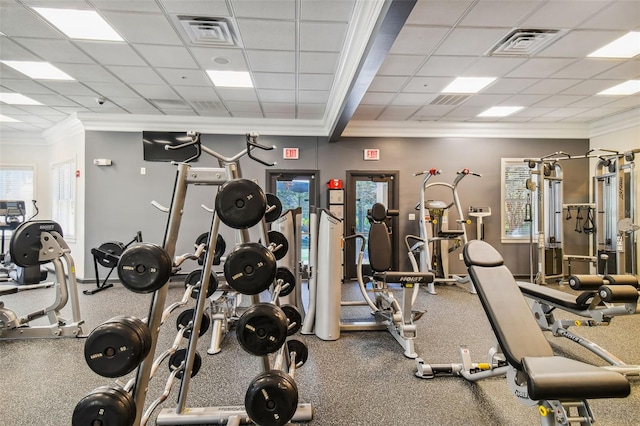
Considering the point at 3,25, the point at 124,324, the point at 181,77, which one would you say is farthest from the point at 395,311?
the point at 3,25

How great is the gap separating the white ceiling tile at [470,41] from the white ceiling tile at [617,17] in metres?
0.74

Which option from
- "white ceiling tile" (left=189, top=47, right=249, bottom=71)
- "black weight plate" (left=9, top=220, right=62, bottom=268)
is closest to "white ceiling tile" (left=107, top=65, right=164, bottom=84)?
"white ceiling tile" (left=189, top=47, right=249, bottom=71)

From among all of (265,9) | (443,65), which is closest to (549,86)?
(443,65)

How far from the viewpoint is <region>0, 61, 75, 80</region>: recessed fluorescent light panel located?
367 cm

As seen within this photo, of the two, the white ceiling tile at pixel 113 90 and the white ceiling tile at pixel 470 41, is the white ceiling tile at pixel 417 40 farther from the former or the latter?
the white ceiling tile at pixel 113 90

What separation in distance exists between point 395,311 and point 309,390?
1.24m

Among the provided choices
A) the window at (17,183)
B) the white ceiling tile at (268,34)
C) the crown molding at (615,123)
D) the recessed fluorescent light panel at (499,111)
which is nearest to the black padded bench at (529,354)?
the white ceiling tile at (268,34)

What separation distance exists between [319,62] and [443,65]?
1499 millimetres

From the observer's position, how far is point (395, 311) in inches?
118

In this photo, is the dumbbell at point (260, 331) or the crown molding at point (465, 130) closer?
the dumbbell at point (260, 331)

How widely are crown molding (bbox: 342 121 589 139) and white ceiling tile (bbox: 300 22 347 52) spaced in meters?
2.63

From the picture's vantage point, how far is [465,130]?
19.4ft

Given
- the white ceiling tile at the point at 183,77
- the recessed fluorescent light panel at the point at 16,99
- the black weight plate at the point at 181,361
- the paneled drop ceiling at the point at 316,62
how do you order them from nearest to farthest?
the black weight plate at the point at 181,361
the paneled drop ceiling at the point at 316,62
the white ceiling tile at the point at 183,77
the recessed fluorescent light panel at the point at 16,99

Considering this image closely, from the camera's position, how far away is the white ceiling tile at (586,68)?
3557mm
